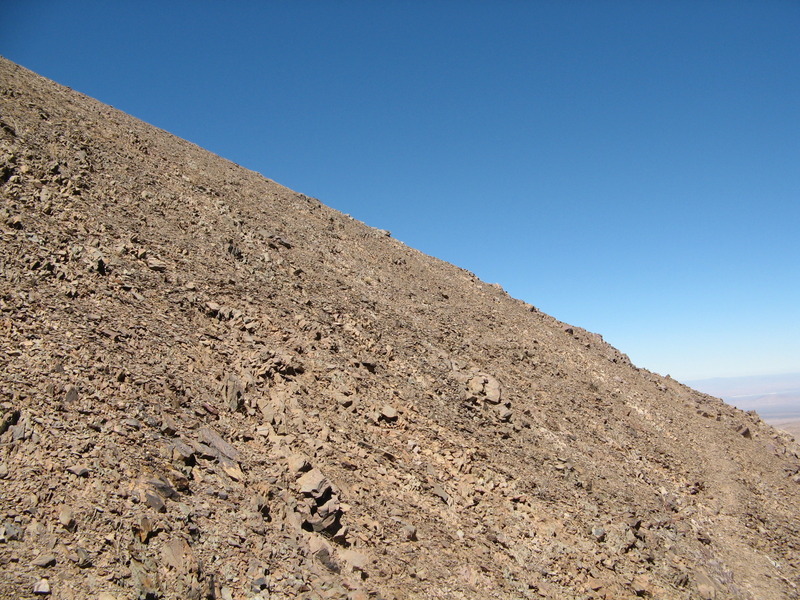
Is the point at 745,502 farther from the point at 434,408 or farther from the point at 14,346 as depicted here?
the point at 14,346

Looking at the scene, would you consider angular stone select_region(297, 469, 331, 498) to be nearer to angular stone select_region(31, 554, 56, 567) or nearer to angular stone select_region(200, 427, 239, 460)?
angular stone select_region(200, 427, 239, 460)

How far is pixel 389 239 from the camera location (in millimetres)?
25188

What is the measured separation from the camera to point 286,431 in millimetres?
10281

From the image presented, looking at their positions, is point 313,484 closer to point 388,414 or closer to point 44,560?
point 388,414

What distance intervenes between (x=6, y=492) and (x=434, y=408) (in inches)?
352

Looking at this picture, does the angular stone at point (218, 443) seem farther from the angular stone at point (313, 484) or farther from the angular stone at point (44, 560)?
the angular stone at point (44, 560)

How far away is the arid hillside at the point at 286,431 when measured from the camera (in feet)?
24.1

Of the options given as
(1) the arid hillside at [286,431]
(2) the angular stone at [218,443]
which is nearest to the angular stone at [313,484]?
(1) the arid hillside at [286,431]

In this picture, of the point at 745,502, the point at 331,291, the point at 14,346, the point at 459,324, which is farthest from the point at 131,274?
the point at 745,502

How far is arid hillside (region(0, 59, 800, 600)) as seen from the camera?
736 cm

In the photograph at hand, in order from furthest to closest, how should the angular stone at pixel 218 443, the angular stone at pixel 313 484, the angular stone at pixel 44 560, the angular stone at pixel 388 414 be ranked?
1. the angular stone at pixel 388 414
2. the angular stone at pixel 218 443
3. the angular stone at pixel 313 484
4. the angular stone at pixel 44 560

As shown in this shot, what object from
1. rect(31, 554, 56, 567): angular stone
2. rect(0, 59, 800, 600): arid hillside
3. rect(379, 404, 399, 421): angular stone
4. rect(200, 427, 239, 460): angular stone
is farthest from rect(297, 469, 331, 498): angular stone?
rect(31, 554, 56, 567): angular stone

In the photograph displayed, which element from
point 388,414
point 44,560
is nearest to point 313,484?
point 388,414

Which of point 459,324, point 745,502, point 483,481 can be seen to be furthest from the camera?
point 459,324
